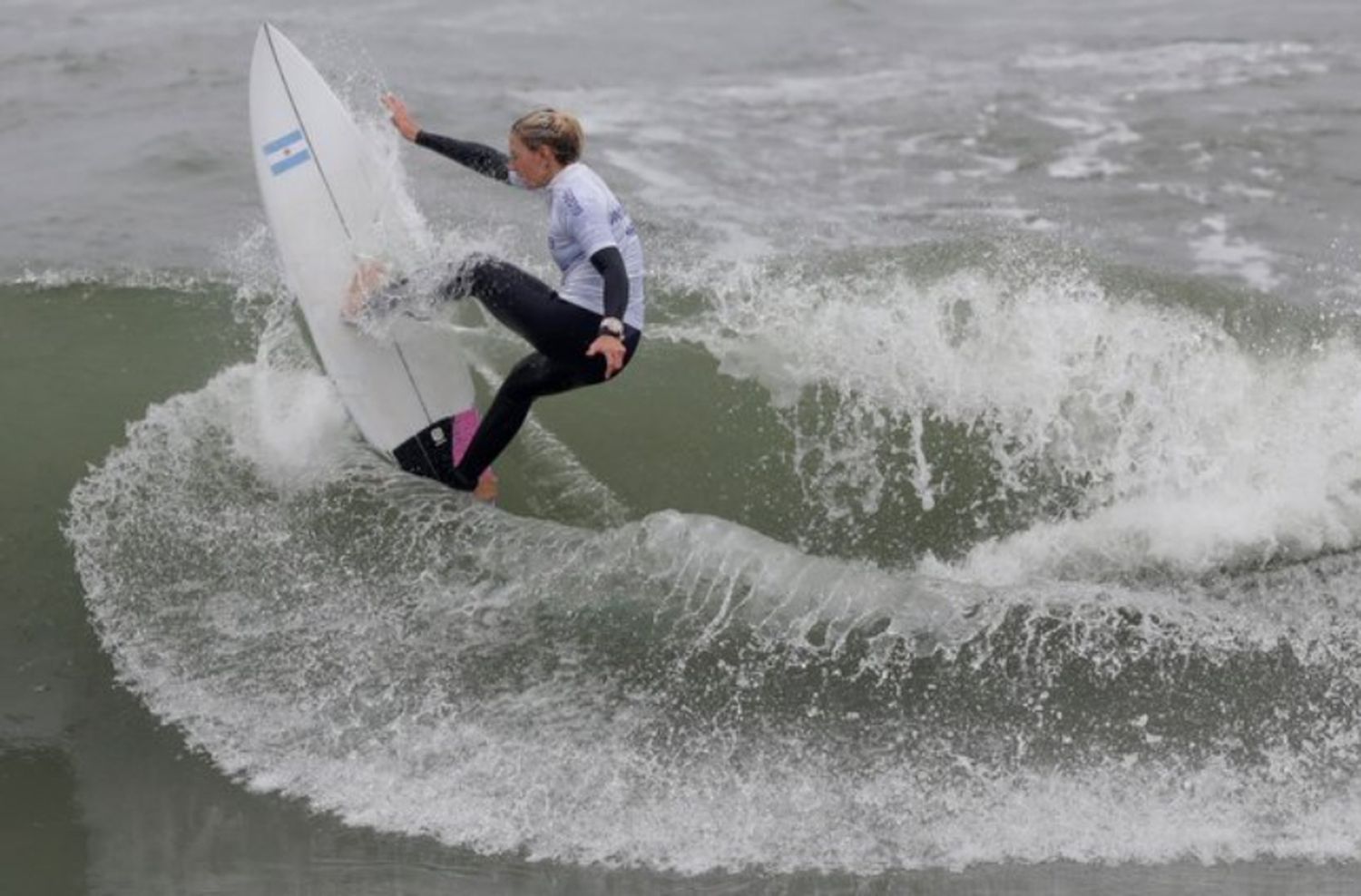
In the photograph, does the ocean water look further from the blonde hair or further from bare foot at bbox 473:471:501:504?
the blonde hair

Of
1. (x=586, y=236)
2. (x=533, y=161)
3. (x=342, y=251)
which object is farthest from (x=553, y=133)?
(x=342, y=251)

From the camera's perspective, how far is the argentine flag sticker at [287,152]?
822cm

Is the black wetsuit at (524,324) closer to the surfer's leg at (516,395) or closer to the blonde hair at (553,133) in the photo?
the surfer's leg at (516,395)

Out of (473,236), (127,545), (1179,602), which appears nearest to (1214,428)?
(1179,602)

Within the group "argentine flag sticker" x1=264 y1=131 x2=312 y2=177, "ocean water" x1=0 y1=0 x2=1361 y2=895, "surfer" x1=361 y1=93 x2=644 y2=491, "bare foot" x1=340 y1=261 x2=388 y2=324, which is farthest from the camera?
"argentine flag sticker" x1=264 y1=131 x2=312 y2=177

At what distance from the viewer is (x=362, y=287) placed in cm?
791

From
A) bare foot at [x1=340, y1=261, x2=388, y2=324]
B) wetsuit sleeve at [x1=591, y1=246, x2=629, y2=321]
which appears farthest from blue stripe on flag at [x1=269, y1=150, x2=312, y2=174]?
wetsuit sleeve at [x1=591, y1=246, x2=629, y2=321]

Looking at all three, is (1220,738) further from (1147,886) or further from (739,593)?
(739,593)

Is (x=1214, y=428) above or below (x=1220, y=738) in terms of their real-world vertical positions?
above

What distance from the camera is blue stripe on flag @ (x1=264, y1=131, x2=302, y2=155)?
27.1ft

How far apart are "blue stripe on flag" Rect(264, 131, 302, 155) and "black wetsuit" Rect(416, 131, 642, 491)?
953mm

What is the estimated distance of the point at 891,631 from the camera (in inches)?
267

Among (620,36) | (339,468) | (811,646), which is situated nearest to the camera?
(811,646)

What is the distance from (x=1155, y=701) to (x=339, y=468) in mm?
3677
